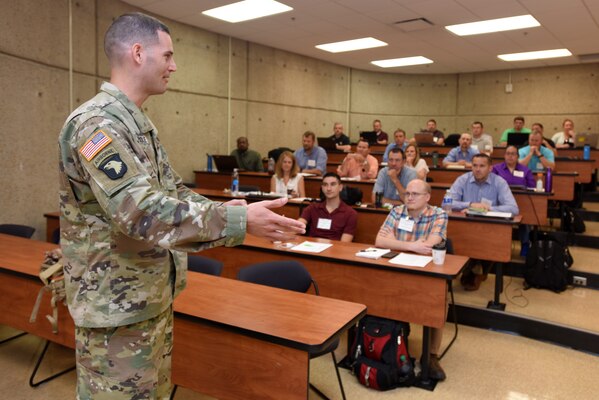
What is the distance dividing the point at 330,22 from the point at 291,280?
547 centimetres

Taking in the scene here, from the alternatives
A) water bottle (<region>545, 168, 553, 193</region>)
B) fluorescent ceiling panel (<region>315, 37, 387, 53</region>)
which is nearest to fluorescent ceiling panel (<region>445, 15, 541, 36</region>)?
fluorescent ceiling panel (<region>315, 37, 387, 53</region>)

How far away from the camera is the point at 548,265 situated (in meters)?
4.59

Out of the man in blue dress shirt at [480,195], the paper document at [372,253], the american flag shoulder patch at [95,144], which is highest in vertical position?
the american flag shoulder patch at [95,144]

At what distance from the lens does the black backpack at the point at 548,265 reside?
456 centimetres

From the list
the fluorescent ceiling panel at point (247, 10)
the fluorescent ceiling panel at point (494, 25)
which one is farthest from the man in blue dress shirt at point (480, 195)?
the fluorescent ceiling panel at point (247, 10)

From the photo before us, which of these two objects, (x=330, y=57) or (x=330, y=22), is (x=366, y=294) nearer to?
(x=330, y=22)

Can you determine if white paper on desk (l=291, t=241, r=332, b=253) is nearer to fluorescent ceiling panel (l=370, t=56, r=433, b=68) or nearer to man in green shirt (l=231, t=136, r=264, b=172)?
man in green shirt (l=231, t=136, r=264, b=172)

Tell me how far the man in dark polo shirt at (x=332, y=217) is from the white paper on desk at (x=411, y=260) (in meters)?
1.00

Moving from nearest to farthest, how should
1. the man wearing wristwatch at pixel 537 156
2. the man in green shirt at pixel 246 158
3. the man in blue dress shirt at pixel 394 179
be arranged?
the man in blue dress shirt at pixel 394 179
the man wearing wristwatch at pixel 537 156
the man in green shirt at pixel 246 158

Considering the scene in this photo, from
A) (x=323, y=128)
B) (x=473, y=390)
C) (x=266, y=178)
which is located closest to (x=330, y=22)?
(x=266, y=178)

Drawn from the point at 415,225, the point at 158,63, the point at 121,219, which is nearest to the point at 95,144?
the point at 121,219

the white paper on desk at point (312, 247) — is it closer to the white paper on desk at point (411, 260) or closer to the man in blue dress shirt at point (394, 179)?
the white paper on desk at point (411, 260)

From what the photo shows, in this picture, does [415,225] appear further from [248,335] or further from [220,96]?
[220,96]

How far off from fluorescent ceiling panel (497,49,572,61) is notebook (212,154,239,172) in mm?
6085
